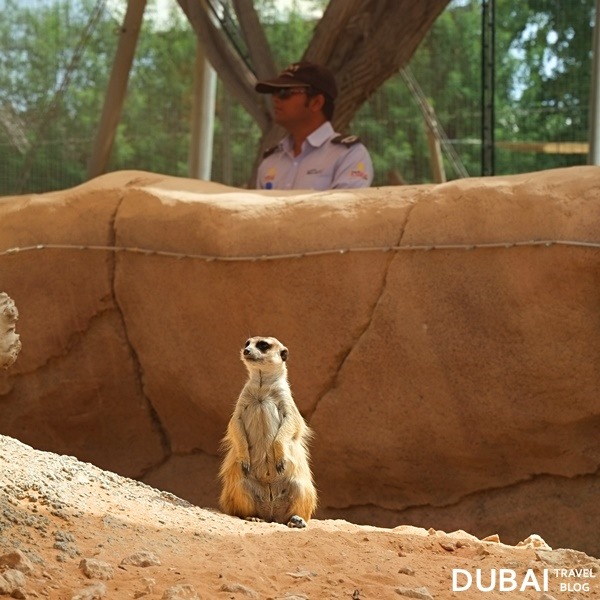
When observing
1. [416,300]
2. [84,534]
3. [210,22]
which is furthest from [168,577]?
[210,22]

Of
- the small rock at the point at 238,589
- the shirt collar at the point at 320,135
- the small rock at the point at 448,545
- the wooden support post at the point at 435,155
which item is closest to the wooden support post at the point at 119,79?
the shirt collar at the point at 320,135

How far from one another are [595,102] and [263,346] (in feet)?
10.4

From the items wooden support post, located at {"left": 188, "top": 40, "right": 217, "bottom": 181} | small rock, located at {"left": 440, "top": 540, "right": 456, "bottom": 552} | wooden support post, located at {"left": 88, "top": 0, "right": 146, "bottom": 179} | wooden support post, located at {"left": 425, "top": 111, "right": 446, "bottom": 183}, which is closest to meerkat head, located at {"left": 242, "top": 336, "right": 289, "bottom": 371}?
small rock, located at {"left": 440, "top": 540, "right": 456, "bottom": 552}

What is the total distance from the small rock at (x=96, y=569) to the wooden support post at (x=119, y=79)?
17.9 ft

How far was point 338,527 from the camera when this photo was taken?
4730 mm

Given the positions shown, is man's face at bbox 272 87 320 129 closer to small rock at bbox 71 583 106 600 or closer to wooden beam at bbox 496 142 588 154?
wooden beam at bbox 496 142 588 154

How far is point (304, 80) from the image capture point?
6996 mm

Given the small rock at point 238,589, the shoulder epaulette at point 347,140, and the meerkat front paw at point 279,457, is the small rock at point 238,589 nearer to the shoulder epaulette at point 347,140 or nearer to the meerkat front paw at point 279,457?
the meerkat front paw at point 279,457

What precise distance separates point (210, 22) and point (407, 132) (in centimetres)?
220

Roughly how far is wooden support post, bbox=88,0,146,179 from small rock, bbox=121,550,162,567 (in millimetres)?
5351

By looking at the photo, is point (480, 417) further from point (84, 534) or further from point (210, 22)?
point (210, 22)

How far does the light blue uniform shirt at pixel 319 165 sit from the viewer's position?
22.3 feet

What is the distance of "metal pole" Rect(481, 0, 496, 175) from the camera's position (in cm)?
783

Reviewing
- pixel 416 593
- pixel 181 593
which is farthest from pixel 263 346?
pixel 181 593
